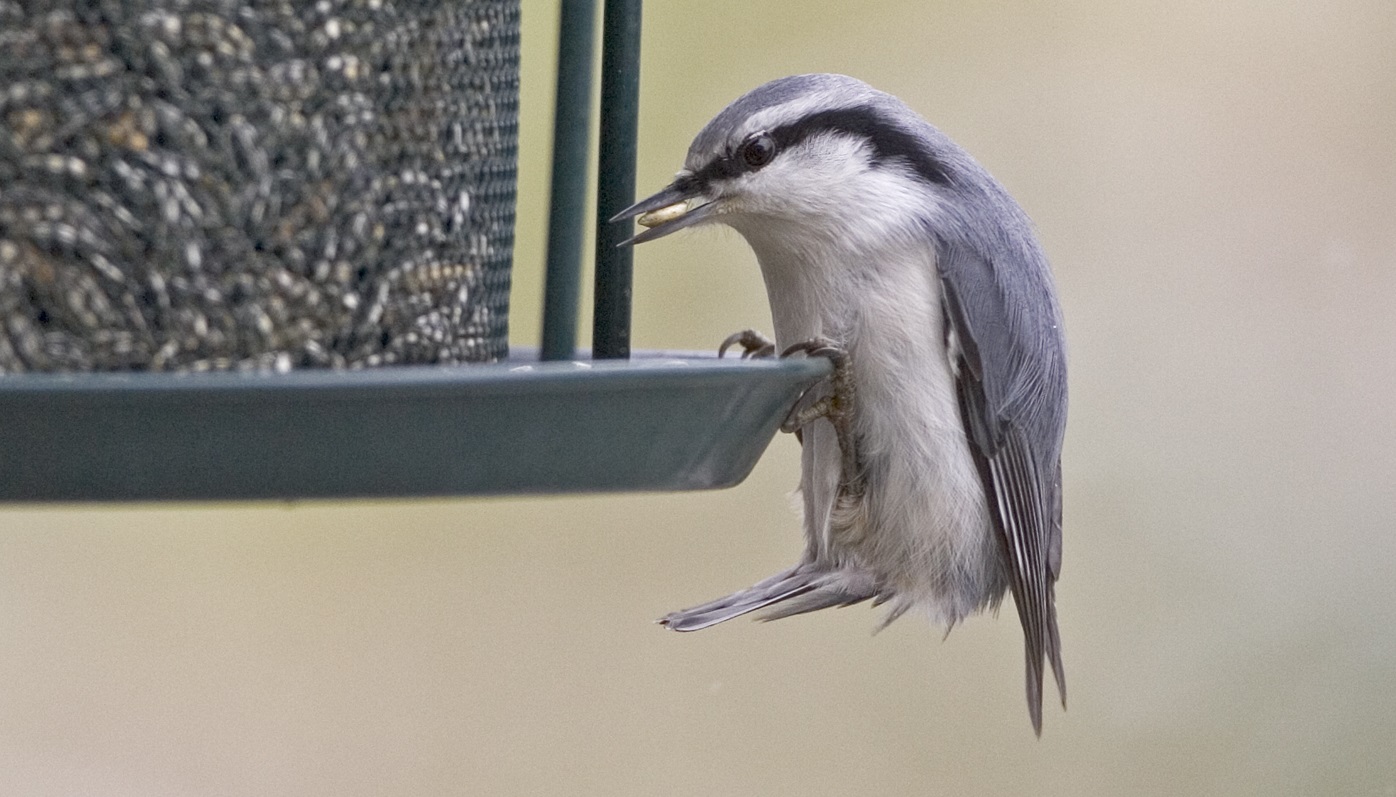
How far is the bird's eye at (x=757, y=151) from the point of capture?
2.63 m

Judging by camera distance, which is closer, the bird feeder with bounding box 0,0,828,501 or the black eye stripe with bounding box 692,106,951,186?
the bird feeder with bounding box 0,0,828,501

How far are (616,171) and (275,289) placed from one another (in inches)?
26.8

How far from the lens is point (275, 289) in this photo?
177 cm

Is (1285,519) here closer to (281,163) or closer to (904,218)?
(904,218)

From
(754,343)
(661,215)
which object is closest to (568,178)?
(661,215)

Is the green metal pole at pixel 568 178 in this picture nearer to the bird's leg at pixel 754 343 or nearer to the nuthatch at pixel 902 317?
the nuthatch at pixel 902 317

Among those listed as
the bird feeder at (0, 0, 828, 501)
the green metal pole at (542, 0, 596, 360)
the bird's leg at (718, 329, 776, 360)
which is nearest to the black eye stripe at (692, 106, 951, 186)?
the green metal pole at (542, 0, 596, 360)

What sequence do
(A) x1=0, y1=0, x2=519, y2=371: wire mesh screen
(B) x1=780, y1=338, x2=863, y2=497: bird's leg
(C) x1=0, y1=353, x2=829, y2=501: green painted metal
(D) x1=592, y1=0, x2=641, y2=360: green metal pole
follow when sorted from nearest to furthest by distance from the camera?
(C) x1=0, y1=353, x2=829, y2=501: green painted metal < (A) x1=0, y1=0, x2=519, y2=371: wire mesh screen < (D) x1=592, y1=0, x2=641, y2=360: green metal pole < (B) x1=780, y1=338, x2=863, y2=497: bird's leg

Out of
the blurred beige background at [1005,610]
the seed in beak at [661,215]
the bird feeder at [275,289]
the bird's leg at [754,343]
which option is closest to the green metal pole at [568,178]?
A: the seed in beak at [661,215]

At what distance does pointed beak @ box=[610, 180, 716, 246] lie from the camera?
7.87 feet

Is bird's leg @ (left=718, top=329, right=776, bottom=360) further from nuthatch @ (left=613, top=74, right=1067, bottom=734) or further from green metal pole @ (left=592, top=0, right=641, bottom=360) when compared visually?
green metal pole @ (left=592, top=0, right=641, bottom=360)

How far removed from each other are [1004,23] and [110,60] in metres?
3.66

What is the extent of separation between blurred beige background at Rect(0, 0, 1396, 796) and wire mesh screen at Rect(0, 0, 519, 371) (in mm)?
2571

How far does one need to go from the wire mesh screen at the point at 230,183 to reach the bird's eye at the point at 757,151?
2.37ft
